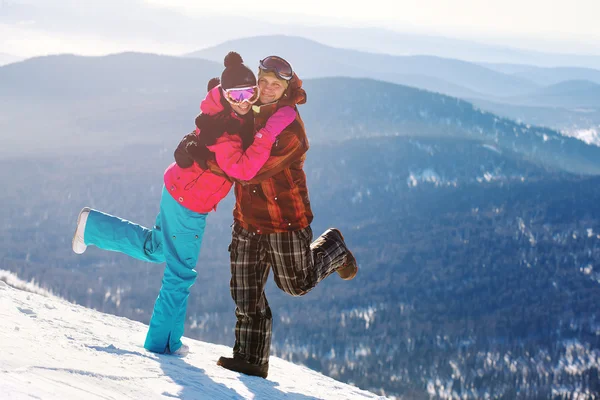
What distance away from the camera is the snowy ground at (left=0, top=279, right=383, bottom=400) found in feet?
A: 13.5

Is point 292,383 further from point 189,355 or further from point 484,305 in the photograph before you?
point 484,305

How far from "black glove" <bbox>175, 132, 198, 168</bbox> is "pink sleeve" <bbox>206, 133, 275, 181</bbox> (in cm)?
56

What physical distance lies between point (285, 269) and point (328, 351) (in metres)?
143

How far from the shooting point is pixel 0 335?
193 inches

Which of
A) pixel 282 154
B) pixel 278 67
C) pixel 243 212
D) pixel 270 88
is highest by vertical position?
pixel 278 67

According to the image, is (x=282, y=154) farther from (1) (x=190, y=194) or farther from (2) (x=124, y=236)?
(2) (x=124, y=236)

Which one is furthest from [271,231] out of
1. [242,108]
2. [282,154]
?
[242,108]

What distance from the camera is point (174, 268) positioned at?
21.6 ft

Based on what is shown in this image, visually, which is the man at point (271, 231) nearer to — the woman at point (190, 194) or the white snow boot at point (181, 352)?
the woman at point (190, 194)

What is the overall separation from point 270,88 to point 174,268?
7.43ft

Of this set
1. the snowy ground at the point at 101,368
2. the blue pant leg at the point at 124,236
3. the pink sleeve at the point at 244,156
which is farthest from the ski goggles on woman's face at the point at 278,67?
the snowy ground at the point at 101,368

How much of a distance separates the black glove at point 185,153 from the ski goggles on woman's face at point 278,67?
3.37 ft

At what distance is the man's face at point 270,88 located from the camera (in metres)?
5.78

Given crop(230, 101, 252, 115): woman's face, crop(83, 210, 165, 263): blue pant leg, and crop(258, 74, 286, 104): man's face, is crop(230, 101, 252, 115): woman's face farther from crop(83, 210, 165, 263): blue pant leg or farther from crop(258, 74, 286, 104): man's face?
crop(83, 210, 165, 263): blue pant leg
